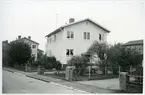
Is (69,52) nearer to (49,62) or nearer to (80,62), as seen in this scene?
(49,62)

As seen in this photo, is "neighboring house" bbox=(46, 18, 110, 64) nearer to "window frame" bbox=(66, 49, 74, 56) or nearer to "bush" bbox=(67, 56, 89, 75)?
"window frame" bbox=(66, 49, 74, 56)

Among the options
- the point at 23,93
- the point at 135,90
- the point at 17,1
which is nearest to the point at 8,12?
the point at 17,1

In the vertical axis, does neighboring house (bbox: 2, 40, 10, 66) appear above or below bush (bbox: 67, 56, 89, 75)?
above

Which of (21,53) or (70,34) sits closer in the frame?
(21,53)

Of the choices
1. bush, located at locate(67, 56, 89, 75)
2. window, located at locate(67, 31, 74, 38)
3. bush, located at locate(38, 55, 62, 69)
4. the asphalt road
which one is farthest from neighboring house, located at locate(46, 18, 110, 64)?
the asphalt road

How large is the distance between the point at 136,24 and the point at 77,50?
697cm

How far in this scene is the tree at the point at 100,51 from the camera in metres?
14.1

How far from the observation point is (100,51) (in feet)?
47.3

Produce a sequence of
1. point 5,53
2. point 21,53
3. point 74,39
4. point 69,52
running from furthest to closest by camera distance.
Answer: point 74,39 < point 69,52 < point 21,53 < point 5,53

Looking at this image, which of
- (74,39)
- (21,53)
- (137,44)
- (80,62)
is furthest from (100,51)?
(21,53)

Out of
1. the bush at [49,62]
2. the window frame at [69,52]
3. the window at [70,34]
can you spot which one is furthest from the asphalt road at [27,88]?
the bush at [49,62]

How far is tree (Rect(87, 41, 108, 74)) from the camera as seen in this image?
14056 millimetres

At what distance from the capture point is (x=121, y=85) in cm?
918

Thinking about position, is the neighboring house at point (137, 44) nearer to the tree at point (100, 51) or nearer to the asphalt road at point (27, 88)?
the tree at point (100, 51)
